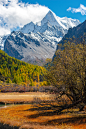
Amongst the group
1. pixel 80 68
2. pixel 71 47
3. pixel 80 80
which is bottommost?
pixel 80 80

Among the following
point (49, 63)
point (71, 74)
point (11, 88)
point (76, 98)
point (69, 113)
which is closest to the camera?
point (71, 74)

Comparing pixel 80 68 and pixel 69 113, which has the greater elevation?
pixel 80 68

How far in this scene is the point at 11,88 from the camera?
112312 millimetres

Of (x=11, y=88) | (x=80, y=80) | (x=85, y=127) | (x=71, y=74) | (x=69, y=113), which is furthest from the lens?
(x=11, y=88)

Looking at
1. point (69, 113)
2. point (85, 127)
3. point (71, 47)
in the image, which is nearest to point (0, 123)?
point (69, 113)

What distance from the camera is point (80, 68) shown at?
2141 cm

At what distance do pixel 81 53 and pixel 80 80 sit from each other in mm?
4013

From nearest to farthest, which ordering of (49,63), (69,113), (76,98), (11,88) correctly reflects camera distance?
(76,98), (69,113), (49,63), (11,88)

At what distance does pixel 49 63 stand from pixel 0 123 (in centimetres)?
1719

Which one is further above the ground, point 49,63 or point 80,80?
point 49,63

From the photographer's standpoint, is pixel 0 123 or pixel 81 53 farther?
pixel 0 123

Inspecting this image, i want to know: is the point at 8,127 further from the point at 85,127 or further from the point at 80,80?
the point at 80,80

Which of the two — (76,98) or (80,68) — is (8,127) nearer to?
(76,98)

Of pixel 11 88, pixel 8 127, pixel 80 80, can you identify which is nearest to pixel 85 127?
pixel 80 80
